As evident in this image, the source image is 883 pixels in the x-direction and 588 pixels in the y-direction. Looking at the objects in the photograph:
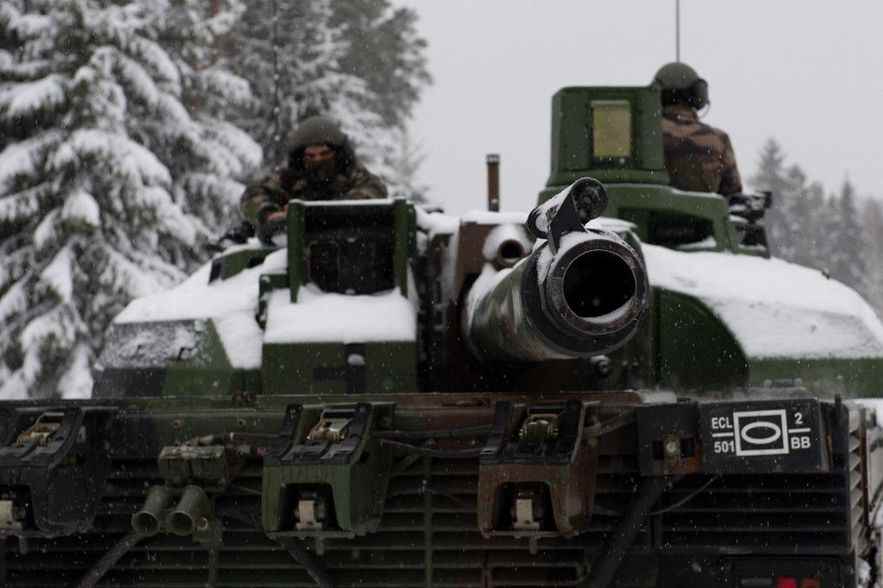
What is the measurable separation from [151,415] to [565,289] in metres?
1.85

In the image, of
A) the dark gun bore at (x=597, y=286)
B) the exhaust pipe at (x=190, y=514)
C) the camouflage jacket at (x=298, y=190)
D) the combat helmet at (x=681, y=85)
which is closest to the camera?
the dark gun bore at (x=597, y=286)

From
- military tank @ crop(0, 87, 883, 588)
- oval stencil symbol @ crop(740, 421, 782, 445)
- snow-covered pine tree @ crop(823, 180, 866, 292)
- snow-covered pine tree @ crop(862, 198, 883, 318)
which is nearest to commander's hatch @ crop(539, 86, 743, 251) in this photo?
military tank @ crop(0, 87, 883, 588)

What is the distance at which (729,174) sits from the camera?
8625 mm

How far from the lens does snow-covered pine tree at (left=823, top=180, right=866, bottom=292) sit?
55.6m

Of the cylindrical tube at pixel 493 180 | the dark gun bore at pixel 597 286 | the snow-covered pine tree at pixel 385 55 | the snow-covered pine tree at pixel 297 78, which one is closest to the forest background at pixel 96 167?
the snow-covered pine tree at pixel 297 78

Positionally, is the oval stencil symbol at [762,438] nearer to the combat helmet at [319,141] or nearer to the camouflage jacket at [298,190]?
the camouflage jacket at [298,190]

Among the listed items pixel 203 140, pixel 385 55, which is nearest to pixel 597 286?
pixel 203 140

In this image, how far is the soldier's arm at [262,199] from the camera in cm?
788

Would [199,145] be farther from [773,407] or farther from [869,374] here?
[773,407]

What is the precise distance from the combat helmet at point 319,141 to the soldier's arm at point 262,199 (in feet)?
0.55

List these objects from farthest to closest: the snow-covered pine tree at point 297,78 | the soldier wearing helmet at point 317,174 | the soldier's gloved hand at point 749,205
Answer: the snow-covered pine tree at point 297,78
the soldier's gloved hand at point 749,205
the soldier wearing helmet at point 317,174

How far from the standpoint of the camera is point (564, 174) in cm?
795

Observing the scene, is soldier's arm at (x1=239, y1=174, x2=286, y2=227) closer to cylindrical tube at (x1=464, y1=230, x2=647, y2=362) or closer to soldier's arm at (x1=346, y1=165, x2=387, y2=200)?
soldier's arm at (x1=346, y1=165, x2=387, y2=200)

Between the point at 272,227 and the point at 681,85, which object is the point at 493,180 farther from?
the point at 681,85
